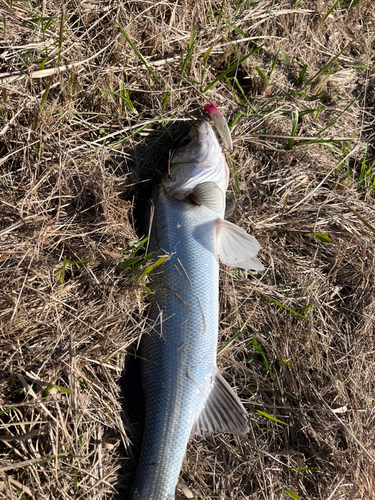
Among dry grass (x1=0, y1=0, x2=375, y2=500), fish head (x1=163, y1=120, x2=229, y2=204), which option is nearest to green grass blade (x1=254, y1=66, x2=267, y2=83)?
dry grass (x1=0, y1=0, x2=375, y2=500)

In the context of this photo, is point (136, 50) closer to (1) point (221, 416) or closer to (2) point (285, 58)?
(2) point (285, 58)

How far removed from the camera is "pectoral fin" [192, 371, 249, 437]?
2.72 m

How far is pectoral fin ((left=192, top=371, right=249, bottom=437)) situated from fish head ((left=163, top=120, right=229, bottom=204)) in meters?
1.43

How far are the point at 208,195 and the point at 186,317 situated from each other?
88 centimetres

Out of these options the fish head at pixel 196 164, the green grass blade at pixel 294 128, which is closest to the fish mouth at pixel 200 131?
the fish head at pixel 196 164

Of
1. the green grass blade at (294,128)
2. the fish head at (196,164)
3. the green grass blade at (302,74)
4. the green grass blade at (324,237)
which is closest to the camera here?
the fish head at (196,164)

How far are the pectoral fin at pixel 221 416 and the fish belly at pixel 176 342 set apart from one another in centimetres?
9

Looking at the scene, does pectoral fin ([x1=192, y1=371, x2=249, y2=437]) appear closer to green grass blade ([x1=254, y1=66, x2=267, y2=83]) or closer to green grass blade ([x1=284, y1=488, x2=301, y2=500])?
green grass blade ([x1=284, y1=488, x2=301, y2=500])

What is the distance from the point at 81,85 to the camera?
319 cm

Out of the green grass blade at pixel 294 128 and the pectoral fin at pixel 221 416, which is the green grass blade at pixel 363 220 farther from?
the pectoral fin at pixel 221 416

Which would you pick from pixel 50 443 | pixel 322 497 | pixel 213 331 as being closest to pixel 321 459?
pixel 322 497

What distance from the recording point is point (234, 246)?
300cm

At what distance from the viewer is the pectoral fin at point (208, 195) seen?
2908 mm

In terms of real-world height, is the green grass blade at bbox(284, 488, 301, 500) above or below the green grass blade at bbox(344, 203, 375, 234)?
below
